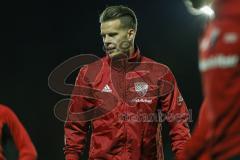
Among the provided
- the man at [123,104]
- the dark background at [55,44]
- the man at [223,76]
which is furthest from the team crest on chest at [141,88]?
the dark background at [55,44]

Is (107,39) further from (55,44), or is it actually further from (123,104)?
(55,44)

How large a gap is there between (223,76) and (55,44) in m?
3.39

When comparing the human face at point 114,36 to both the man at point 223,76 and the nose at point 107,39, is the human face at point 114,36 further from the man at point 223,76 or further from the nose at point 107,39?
the man at point 223,76

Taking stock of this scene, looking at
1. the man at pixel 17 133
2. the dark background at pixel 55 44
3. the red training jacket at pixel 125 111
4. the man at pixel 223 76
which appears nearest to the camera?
the man at pixel 223 76

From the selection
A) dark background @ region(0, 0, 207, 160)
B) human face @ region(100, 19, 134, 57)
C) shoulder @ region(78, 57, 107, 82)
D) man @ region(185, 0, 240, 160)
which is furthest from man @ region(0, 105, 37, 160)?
dark background @ region(0, 0, 207, 160)

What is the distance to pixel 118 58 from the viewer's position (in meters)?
3.09

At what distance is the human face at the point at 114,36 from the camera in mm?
2999

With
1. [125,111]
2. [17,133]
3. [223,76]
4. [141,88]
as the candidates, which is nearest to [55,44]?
[141,88]

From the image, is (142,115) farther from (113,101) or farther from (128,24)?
(128,24)

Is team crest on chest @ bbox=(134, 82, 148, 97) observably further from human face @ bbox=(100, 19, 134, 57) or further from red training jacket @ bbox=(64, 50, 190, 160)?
human face @ bbox=(100, 19, 134, 57)

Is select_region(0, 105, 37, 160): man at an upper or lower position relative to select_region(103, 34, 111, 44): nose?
lower

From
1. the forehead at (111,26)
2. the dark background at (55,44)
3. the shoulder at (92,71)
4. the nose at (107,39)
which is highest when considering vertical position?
the forehead at (111,26)

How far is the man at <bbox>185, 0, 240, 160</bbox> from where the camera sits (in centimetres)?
149

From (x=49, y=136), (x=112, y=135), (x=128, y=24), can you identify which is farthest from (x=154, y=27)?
(x=112, y=135)
